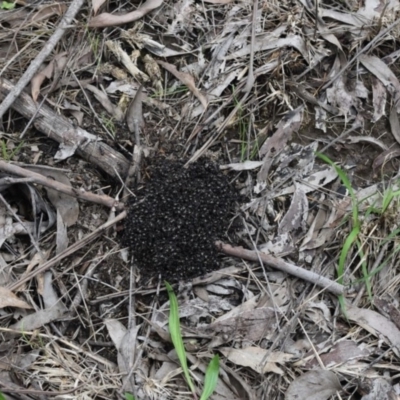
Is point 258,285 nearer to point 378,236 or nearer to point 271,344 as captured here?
point 271,344

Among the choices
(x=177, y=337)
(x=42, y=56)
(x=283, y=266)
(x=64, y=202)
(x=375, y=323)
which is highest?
(x=42, y=56)

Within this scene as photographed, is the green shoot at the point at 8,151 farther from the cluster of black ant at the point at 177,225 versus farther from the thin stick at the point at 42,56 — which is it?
Answer: the cluster of black ant at the point at 177,225

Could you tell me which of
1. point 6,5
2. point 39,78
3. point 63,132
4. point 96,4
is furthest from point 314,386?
point 6,5

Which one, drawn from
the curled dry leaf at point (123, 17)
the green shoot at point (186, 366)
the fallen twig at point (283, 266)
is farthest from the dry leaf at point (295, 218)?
the curled dry leaf at point (123, 17)

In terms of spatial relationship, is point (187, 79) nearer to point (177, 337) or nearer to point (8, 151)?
point (8, 151)

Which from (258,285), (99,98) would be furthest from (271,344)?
(99,98)

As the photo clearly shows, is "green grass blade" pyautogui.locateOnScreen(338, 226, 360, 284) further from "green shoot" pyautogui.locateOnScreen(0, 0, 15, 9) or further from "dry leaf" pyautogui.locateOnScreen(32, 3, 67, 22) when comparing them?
"green shoot" pyautogui.locateOnScreen(0, 0, 15, 9)
